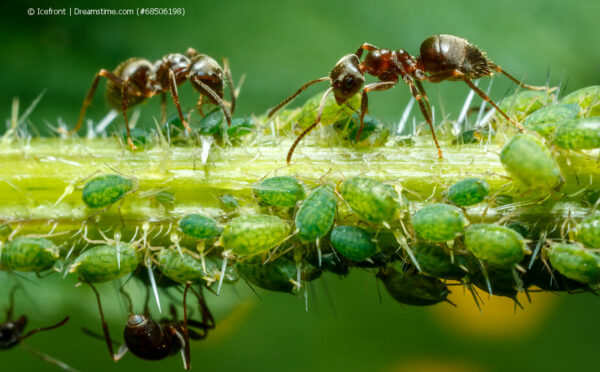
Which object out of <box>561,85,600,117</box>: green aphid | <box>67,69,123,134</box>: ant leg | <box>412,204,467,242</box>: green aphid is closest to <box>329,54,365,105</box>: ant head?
<box>412,204,467,242</box>: green aphid

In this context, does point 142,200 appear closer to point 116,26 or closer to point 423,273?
point 423,273

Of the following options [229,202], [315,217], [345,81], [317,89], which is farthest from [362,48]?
[315,217]

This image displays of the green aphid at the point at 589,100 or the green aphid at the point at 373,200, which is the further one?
the green aphid at the point at 589,100

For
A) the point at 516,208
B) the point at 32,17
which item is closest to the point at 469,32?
the point at 516,208

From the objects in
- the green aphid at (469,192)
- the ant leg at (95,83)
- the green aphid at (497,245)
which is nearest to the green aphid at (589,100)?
the green aphid at (469,192)

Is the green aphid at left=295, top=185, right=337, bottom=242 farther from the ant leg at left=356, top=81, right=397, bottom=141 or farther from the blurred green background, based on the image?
the blurred green background

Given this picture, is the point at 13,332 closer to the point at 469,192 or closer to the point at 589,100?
the point at 469,192

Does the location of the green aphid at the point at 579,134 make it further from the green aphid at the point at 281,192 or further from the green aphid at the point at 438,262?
the green aphid at the point at 281,192
